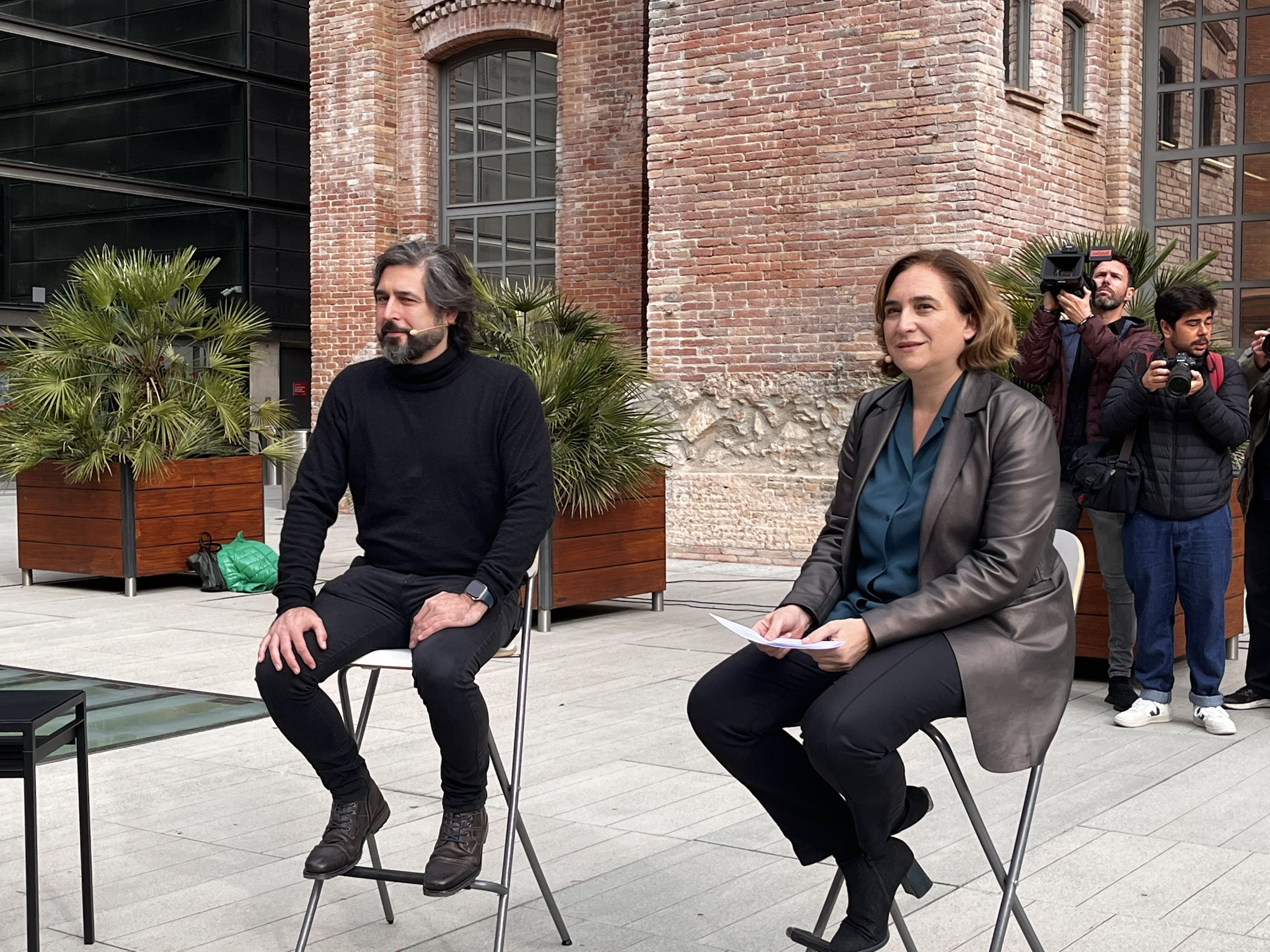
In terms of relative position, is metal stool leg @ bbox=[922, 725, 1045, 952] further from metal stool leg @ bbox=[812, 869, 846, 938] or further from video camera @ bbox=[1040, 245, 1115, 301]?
video camera @ bbox=[1040, 245, 1115, 301]

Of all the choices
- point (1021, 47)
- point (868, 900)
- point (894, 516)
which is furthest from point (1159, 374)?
point (1021, 47)

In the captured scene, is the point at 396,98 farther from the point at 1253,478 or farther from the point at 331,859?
the point at 331,859

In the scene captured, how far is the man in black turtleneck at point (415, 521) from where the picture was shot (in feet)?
10.7

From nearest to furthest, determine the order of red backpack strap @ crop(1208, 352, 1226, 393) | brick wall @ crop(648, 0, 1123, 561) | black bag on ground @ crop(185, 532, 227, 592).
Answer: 1. red backpack strap @ crop(1208, 352, 1226, 393)
2. black bag on ground @ crop(185, 532, 227, 592)
3. brick wall @ crop(648, 0, 1123, 561)

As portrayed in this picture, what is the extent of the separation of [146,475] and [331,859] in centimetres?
673

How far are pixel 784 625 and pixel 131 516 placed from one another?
7311mm

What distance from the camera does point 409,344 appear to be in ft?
11.6

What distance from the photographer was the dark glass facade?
24.6 metres

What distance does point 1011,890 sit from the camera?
2.91 metres

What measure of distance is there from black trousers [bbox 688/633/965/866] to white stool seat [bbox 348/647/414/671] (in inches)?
25.7

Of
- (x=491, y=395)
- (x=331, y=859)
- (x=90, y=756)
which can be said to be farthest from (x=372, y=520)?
(x=90, y=756)

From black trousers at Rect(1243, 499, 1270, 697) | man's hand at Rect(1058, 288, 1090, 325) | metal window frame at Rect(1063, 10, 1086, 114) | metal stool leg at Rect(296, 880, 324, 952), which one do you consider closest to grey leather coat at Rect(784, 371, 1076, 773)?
metal stool leg at Rect(296, 880, 324, 952)

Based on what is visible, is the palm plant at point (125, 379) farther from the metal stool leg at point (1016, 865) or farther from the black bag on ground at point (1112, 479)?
the metal stool leg at point (1016, 865)

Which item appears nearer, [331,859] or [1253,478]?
[331,859]
